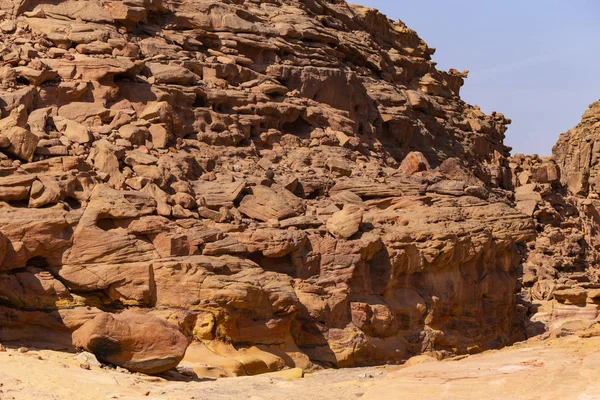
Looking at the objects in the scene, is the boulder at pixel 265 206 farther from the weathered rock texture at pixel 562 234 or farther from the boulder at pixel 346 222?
the weathered rock texture at pixel 562 234

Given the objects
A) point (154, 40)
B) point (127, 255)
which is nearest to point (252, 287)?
point (127, 255)

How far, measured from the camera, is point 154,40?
1471 inches

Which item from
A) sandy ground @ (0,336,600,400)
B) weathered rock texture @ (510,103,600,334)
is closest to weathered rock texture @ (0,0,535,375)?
sandy ground @ (0,336,600,400)

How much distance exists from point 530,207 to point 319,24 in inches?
648

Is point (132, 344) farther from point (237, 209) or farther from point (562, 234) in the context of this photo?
point (562, 234)

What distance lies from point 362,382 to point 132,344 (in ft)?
16.1

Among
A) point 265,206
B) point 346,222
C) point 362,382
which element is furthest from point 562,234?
point 362,382

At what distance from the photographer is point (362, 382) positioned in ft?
70.8

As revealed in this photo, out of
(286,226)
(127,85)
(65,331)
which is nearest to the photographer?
(65,331)

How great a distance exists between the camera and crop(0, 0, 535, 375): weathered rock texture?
2594 cm

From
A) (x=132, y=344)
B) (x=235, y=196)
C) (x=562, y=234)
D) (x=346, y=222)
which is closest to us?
(x=132, y=344)

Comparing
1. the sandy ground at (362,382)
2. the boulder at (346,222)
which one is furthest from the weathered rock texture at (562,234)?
the sandy ground at (362,382)

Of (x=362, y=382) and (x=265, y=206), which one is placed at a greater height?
(x=265, y=206)

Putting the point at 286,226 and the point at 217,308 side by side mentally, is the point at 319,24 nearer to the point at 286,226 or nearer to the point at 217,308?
the point at 286,226
